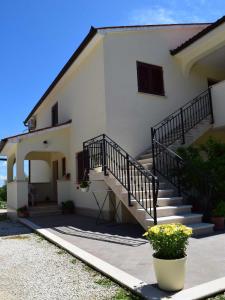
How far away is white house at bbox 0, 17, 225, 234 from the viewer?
11.0m

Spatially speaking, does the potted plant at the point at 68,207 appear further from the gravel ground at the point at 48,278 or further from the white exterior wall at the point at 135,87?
the gravel ground at the point at 48,278

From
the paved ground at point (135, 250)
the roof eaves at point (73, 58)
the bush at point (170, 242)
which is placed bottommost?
the paved ground at point (135, 250)

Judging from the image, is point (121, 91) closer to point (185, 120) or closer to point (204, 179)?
point (185, 120)

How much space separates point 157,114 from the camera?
39.3 ft

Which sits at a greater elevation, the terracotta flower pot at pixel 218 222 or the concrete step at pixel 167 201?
the concrete step at pixel 167 201

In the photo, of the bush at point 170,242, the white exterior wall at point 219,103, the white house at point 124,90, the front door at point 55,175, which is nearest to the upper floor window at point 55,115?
the white house at point 124,90

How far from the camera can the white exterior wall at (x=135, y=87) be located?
1098 cm

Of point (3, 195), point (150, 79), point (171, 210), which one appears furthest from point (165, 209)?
point (3, 195)

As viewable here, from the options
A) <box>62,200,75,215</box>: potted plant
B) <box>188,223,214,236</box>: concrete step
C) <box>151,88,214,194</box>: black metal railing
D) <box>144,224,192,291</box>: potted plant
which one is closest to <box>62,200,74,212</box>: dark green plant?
<box>62,200,75,215</box>: potted plant

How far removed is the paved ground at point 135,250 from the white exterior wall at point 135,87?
356 centimetres

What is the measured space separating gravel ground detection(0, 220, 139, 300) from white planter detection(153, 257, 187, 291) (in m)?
0.46

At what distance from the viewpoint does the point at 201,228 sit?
23.9 ft

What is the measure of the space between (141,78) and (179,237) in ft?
29.0

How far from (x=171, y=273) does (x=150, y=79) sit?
9.42 m
